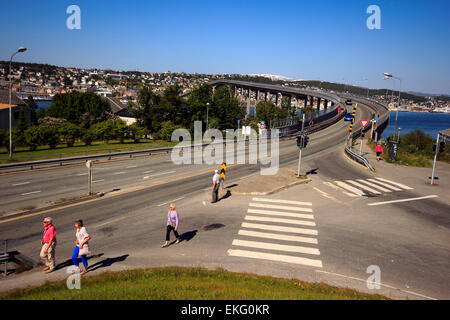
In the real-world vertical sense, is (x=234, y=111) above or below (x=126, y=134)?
above

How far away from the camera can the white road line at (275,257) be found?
11578 mm

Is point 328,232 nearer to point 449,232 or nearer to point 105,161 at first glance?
point 449,232

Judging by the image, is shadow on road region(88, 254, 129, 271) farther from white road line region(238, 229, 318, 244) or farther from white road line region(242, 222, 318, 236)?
white road line region(242, 222, 318, 236)

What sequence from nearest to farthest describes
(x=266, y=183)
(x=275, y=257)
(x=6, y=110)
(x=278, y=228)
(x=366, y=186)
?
1. (x=275, y=257)
2. (x=278, y=228)
3. (x=266, y=183)
4. (x=366, y=186)
5. (x=6, y=110)

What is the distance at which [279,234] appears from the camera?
46.6 feet

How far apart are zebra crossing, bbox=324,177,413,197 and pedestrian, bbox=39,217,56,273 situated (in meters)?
18.2

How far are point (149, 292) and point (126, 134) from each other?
150ft

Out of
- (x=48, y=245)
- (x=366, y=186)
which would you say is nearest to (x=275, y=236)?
(x=48, y=245)

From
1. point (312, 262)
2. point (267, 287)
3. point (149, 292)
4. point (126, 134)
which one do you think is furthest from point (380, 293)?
point (126, 134)

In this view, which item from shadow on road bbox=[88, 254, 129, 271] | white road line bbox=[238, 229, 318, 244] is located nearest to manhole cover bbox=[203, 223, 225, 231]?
white road line bbox=[238, 229, 318, 244]

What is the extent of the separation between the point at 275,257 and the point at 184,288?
445 cm

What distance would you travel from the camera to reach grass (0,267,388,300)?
8180 millimetres

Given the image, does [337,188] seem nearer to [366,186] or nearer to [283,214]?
[366,186]
